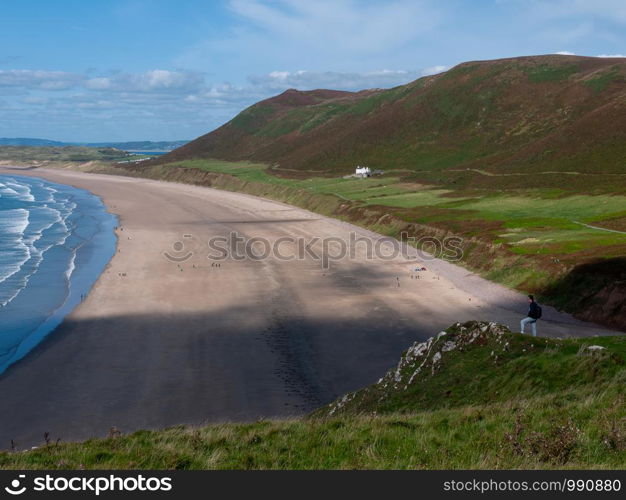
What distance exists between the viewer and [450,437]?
1270 cm

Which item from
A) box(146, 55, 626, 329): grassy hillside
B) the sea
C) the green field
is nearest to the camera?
the sea

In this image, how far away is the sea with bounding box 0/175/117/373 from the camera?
3925 centimetres

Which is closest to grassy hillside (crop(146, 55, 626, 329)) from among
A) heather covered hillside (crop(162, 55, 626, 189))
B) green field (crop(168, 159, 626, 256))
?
green field (crop(168, 159, 626, 256))

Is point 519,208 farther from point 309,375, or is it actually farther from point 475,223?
point 309,375

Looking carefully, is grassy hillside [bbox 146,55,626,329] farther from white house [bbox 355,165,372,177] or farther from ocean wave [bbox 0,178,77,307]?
ocean wave [bbox 0,178,77,307]

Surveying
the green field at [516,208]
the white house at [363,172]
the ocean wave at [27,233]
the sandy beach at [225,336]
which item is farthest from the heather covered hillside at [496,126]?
the sandy beach at [225,336]

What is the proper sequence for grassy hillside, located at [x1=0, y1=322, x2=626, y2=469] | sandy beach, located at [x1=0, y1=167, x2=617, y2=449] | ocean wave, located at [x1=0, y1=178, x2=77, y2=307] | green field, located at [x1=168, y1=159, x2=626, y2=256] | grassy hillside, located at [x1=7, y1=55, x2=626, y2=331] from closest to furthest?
grassy hillside, located at [x1=0, y1=322, x2=626, y2=469] → sandy beach, located at [x1=0, y1=167, x2=617, y2=449] → grassy hillside, located at [x1=7, y1=55, x2=626, y2=331] → ocean wave, located at [x1=0, y1=178, x2=77, y2=307] → green field, located at [x1=168, y1=159, x2=626, y2=256]

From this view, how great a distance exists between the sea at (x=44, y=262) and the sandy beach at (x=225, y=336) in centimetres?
138

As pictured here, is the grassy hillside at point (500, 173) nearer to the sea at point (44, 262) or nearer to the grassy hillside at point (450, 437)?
the grassy hillside at point (450, 437)

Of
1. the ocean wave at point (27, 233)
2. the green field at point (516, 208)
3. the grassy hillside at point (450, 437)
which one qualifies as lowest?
the ocean wave at point (27, 233)

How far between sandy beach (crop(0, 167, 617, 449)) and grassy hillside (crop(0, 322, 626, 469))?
10336mm

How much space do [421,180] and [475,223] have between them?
5337 centimetres

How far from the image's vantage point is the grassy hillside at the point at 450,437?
1121 centimetres
